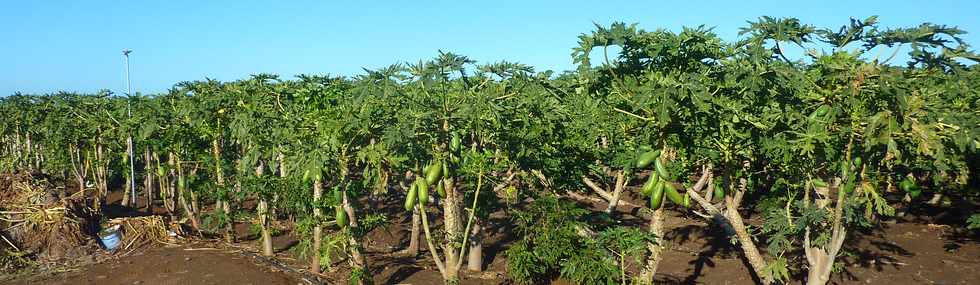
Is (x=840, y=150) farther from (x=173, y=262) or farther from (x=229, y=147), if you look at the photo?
(x=229, y=147)

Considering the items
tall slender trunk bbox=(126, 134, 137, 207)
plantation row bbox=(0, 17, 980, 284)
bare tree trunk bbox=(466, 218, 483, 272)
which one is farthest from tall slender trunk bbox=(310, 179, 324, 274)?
tall slender trunk bbox=(126, 134, 137, 207)

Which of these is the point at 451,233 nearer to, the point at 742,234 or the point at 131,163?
the point at 742,234

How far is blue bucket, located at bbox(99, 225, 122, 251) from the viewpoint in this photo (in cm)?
1132

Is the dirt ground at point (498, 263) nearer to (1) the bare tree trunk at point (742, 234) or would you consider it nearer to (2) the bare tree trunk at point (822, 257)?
(1) the bare tree trunk at point (742, 234)

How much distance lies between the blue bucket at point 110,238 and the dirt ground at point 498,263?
1.70ft

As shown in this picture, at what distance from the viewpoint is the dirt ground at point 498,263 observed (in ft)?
31.5

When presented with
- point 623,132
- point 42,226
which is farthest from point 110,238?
point 623,132

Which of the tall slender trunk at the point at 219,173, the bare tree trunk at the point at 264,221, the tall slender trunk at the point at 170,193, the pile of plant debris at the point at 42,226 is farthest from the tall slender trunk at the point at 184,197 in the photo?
the bare tree trunk at the point at 264,221

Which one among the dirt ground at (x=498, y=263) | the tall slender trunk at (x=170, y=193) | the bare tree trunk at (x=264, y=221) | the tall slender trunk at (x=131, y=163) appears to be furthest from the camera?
the tall slender trunk at (x=131, y=163)

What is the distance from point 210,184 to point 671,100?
864 centimetres

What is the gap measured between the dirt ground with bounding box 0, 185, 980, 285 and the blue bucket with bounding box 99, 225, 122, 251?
52 cm

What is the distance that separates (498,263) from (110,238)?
19.0 feet

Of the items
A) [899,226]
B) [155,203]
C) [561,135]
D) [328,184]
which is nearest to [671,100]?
[561,135]

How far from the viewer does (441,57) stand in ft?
18.9
